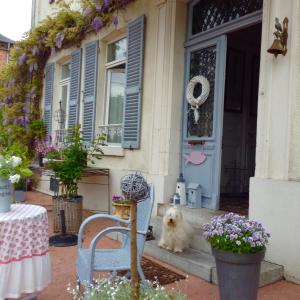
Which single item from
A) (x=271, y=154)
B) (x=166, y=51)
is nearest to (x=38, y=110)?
(x=166, y=51)

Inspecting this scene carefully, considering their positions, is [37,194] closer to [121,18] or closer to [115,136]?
[115,136]

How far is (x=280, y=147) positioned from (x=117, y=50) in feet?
13.9

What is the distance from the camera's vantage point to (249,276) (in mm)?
2861

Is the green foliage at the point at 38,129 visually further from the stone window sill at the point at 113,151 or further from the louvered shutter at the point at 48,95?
the stone window sill at the point at 113,151

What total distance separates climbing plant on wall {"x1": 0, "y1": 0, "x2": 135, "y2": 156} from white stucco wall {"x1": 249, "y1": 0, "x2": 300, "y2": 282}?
4.27m

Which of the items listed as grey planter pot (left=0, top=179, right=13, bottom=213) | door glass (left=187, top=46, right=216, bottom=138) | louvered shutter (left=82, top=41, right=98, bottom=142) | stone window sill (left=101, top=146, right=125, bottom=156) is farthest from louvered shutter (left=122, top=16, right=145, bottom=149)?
grey planter pot (left=0, top=179, right=13, bottom=213)

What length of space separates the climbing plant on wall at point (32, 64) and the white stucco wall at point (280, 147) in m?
4.27

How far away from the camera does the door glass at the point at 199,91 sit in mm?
5125

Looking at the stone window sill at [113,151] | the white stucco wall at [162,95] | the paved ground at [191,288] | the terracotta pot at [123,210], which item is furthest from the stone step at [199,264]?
the stone window sill at [113,151]

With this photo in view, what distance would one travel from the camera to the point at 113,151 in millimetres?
6504

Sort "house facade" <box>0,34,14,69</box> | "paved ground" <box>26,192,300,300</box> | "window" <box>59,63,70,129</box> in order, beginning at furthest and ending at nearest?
"house facade" <box>0,34,14,69</box>
"window" <box>59,63,70,129</box>
"paved ground" <box>26,192,300,300</box>

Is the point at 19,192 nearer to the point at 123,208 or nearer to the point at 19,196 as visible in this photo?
the point at 19,196

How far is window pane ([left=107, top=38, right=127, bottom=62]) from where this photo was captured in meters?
6.91

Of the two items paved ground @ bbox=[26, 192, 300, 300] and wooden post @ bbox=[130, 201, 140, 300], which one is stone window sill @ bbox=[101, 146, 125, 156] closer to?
paved ground @ bbox=[26, 192, 300, 300]
